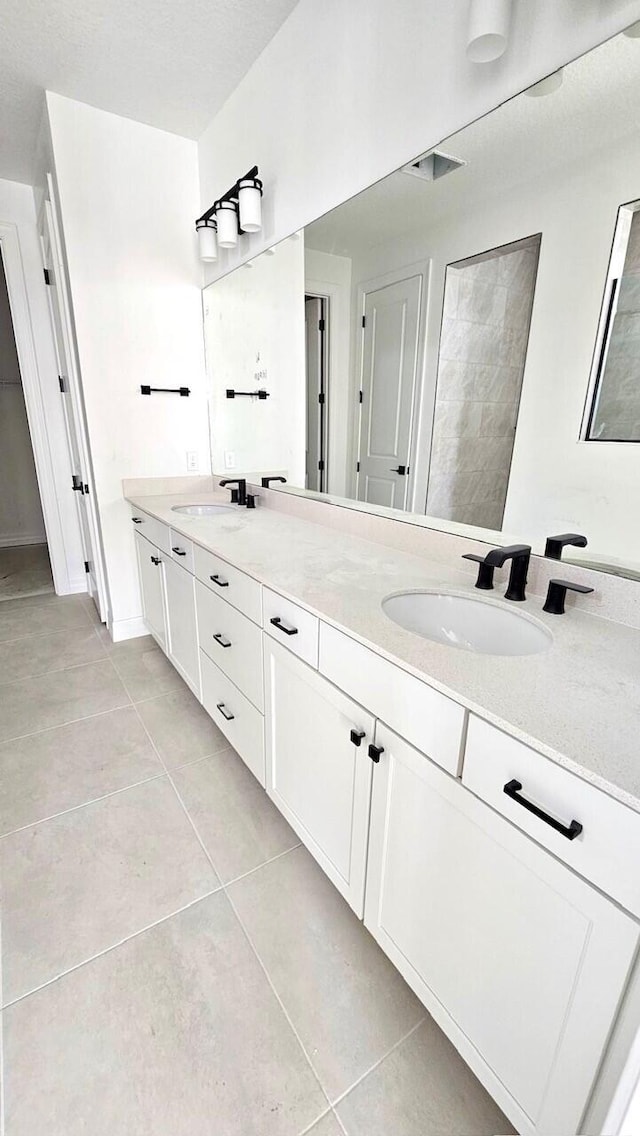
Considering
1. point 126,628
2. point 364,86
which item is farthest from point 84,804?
point 364,86

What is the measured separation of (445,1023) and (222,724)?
1.11m

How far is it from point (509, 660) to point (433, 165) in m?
1.30

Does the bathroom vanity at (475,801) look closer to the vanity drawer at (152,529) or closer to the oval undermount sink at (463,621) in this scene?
the oval undermount sink at (463,621)

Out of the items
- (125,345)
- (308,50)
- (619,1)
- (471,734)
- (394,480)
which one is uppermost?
(308,50)

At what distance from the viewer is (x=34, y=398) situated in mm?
3133

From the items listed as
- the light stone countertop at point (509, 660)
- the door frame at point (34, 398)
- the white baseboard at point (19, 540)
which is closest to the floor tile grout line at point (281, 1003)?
the light stone countertop at point (509, 660)

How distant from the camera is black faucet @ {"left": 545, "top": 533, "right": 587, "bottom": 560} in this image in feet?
3.55

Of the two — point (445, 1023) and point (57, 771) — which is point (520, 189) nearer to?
point (445, 1023)

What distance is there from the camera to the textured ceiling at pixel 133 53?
5.31 ft

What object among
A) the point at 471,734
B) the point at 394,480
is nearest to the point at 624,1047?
the point at 471,734

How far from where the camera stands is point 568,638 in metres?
0.96

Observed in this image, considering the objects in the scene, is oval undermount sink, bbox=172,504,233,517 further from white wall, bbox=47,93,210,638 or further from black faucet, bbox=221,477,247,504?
white wall, bbox=47,93,210,638

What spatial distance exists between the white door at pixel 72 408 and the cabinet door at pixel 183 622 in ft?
2.57

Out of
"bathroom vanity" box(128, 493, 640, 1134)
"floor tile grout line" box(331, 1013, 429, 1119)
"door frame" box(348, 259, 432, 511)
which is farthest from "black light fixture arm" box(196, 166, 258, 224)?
"floor tile grout line" box(331, 1013, 429, 1119)
